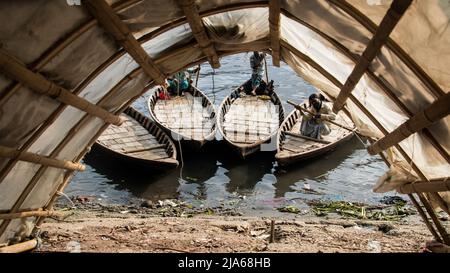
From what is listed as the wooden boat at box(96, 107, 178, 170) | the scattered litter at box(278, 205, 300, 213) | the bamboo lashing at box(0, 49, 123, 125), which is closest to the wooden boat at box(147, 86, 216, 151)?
the wooden boat at box(96, 107, 178, 170)

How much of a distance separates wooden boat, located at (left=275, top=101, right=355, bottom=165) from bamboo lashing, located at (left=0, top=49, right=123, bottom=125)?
9.95m

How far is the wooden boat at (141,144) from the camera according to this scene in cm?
1355

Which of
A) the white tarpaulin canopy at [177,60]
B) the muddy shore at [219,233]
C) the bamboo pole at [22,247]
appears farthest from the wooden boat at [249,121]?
the white tarpaulin canopy at [177,60]

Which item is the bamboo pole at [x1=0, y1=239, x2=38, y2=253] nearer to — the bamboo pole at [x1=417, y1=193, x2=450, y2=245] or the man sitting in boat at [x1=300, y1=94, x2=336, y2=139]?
the bamboo pole at [x1=417, y1=193, x2=450, y2=245]

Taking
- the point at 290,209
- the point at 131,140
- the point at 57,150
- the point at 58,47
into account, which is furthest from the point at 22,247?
the point at 131,140

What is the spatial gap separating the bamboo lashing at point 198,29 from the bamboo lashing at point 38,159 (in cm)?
226

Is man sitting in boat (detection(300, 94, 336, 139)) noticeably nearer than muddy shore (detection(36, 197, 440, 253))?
No

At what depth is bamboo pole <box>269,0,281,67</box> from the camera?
3.65 m

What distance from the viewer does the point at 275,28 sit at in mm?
4199

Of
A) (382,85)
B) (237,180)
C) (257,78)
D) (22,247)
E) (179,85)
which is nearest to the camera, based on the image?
(382,85)

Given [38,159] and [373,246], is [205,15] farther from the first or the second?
[373,246]

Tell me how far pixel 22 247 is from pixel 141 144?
29.2 feet

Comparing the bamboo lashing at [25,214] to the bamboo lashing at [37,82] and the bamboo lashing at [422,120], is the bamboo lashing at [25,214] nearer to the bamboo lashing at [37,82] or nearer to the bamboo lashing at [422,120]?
the bamboo lashing at [37,82]

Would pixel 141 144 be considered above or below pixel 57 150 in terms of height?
above
